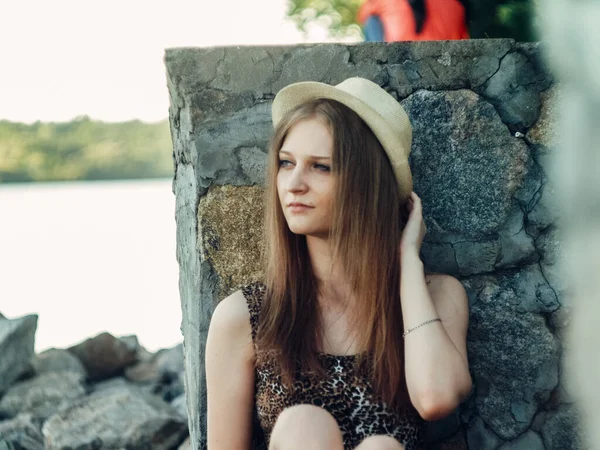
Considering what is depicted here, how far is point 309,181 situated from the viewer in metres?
2.09

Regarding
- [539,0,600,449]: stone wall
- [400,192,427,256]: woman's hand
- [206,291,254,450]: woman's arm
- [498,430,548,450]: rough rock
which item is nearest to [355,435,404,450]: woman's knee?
[206,291,254,450]: woman's arm

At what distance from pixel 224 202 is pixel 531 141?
101 cm

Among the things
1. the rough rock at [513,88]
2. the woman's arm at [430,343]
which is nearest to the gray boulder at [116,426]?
the woman's arm at [430,343]

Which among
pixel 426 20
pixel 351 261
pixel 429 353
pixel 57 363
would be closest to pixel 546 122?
pixel 351 261

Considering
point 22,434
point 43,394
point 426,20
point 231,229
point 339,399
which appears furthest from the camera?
point 43,394

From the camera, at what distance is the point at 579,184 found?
38 cm

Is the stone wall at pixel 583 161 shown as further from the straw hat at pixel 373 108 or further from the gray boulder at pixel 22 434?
the gray boulder at pixel 22 434

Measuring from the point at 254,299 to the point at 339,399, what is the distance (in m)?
0.36

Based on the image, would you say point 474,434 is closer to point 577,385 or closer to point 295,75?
point 295,75

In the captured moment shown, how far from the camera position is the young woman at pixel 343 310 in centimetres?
208

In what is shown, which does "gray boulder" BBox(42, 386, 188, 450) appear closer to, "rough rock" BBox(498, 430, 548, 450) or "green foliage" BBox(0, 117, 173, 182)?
A: "rough rock" BBox(498, 430, 548, 450)

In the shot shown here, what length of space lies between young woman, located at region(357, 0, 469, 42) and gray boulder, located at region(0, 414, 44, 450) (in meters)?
2.81

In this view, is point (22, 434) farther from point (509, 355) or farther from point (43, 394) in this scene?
point (509, 355)

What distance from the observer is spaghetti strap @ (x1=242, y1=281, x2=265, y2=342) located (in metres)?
2.14
